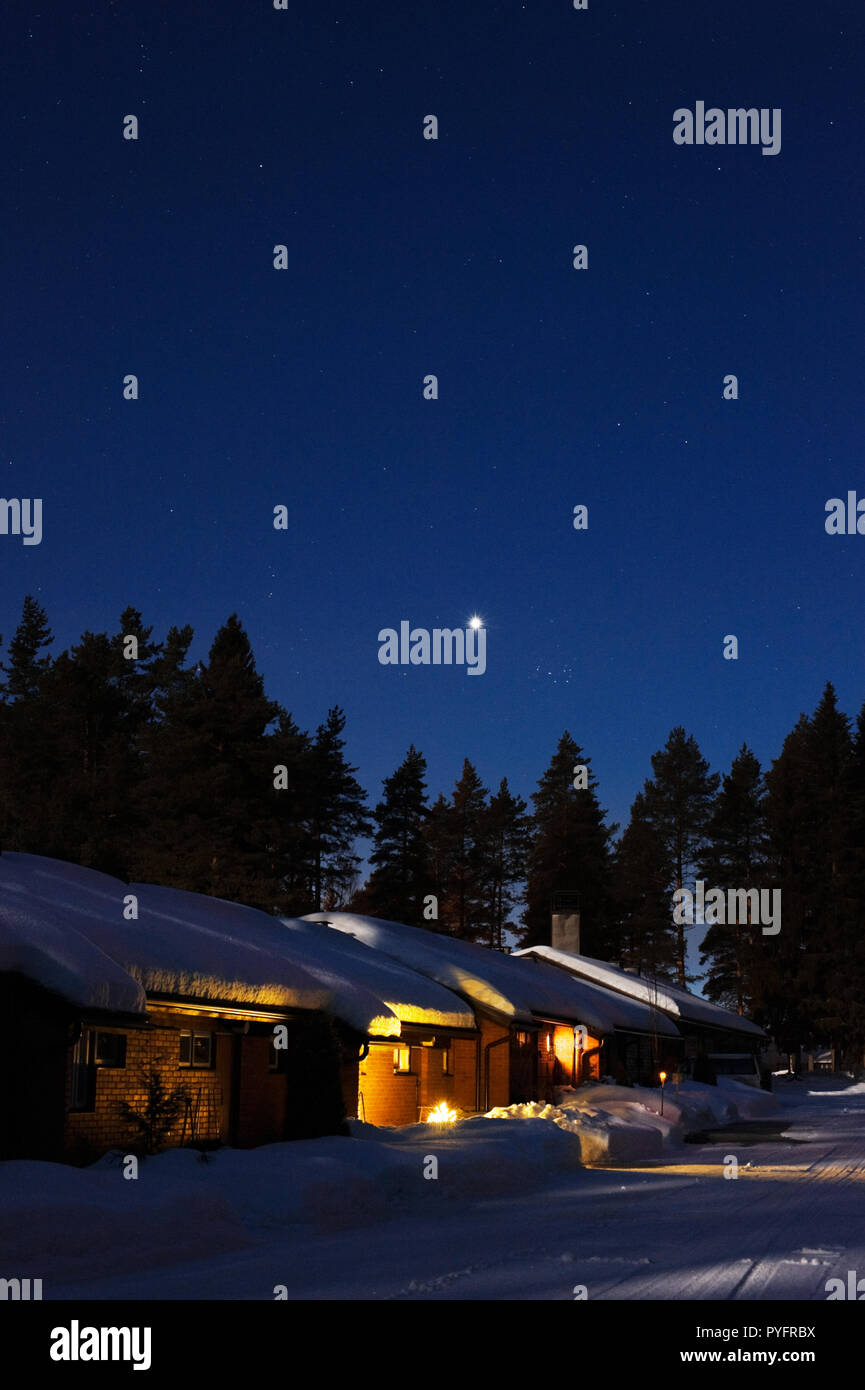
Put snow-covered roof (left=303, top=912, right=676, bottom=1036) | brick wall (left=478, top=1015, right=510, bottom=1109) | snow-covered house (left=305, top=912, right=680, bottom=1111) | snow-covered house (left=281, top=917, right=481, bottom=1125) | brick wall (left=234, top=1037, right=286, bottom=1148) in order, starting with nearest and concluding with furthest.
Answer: brick wall (left=234, top=1037, right=286, bottom=1148)
snow-covered house (left=281, top=917, right=481, bottom=1125)
snow-covered roof (left=303, top=912, right=676, bottom=1036)
snow-covered house (left=305, top=912, right=680, bottom=1111)
brick wall (left=478, top=1015, right=510, bottom=1109)

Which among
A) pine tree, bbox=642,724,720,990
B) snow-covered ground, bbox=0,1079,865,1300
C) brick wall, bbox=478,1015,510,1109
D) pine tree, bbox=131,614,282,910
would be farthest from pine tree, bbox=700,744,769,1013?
snow-covered ground, bbox=0,1079,865,1300

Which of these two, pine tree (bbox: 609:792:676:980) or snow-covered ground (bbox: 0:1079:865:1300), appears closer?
snow-covered ground (bbox: 0:1079:865:1300)

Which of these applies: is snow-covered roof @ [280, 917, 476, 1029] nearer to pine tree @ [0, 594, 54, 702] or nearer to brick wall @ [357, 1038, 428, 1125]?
brick wall @ [357, 1038, 428, 1125]

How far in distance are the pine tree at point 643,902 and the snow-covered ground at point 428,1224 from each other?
72.0m

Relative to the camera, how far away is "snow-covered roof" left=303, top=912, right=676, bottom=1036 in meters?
32.1

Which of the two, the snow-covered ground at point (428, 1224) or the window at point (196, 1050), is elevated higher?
the window at point (196, 1050)

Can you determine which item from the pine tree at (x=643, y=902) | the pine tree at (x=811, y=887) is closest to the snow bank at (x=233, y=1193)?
the pine tree at (x=811, y=887)

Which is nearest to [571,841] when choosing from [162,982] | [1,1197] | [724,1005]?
[724,1005]

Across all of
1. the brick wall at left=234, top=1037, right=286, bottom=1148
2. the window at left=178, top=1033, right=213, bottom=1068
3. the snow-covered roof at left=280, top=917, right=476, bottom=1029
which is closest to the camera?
the window at left=178, top=1033, right=213, bottom=1068

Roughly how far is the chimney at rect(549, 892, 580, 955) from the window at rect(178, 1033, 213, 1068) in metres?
34.7

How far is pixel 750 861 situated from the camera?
9631 centimetres

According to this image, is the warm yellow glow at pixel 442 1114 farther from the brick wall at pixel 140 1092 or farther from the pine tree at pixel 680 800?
the pine tree at pixel 680 800

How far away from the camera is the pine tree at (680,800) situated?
100 m
